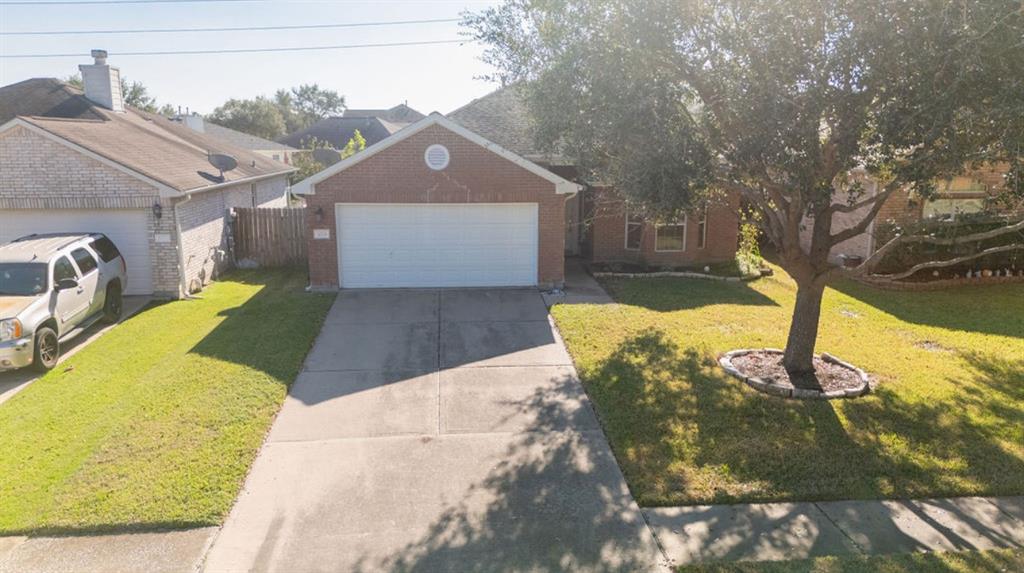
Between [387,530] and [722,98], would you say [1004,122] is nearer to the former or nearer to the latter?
[722,98]

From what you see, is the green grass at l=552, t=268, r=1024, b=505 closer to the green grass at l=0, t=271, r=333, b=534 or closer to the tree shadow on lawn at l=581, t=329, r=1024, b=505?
the tree shadow on lawn at l=581, t=329, r=1024, b=505

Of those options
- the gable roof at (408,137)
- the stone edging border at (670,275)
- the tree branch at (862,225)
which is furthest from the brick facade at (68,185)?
the tree branch at (862,225)

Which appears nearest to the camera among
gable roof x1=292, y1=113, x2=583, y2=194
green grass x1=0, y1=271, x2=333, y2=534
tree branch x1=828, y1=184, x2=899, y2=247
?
green grass x1=0, y1=271, x2=333, y2=534

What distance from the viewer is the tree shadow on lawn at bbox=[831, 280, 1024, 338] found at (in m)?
12.9

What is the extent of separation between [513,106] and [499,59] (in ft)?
23.9

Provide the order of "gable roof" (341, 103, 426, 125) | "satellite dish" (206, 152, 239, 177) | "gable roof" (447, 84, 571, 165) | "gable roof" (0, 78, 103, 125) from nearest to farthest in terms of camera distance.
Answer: "gable roof" (447, 84, 571, 165) < "satellite dish" (206, 152, 239, 177) < "gable roof" (0, 78, 103, 125) < "gable roof" (341, 103, 426, 125)

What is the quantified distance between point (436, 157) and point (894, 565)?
434 inches

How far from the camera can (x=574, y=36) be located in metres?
9.19

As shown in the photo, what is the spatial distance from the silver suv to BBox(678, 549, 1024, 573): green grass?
9.43m

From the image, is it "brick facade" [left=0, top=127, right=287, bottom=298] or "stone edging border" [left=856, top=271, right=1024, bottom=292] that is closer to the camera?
"brick facade" [left=0, top=127, right=287, bottom=298]

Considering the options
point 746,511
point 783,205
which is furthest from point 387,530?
point 783,205

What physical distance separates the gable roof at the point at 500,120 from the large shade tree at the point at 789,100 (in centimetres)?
673

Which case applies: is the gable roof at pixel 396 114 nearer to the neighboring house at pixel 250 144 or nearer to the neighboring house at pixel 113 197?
the neighboring house at pixel 250 144

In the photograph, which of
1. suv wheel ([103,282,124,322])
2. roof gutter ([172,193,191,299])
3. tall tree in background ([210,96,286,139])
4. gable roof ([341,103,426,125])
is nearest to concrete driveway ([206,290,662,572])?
suv wheel ([103,282,124,322])
